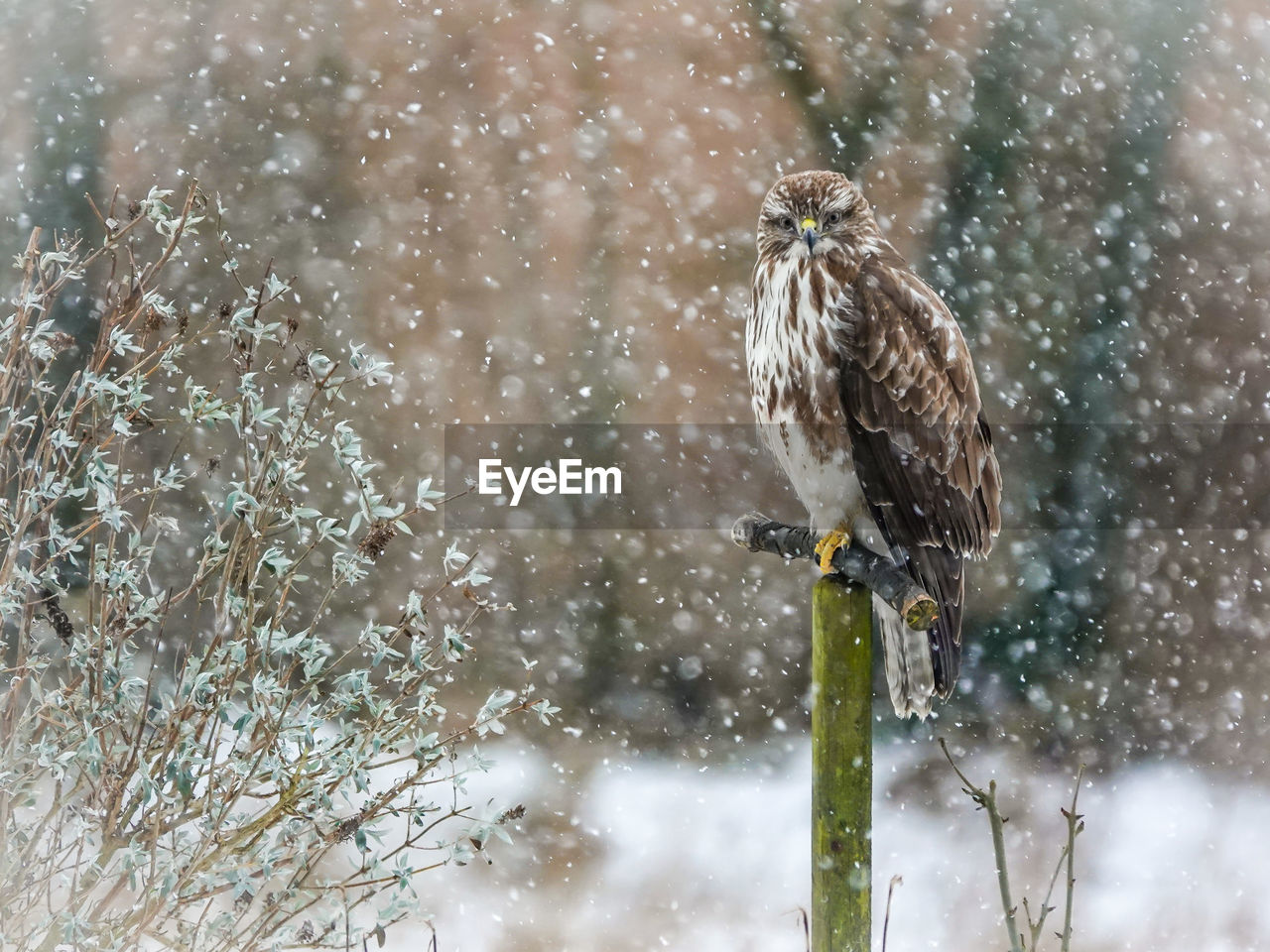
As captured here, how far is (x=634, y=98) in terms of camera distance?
235 centimetres

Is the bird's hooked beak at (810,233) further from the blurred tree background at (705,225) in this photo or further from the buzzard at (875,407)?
the blurred tree background at (705,225)

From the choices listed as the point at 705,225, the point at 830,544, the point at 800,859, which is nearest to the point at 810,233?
the point at 830,544

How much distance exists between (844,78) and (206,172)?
1.40 m

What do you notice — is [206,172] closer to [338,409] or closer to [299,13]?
[299,13]

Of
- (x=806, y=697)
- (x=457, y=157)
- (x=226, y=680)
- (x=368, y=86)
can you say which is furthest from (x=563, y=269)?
(x=226, y=680)

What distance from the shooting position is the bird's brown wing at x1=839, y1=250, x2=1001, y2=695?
1.28 meters

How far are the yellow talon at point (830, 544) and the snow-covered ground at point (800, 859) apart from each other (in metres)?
1.18

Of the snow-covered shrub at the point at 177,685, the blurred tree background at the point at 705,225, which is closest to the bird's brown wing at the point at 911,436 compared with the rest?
A: the snow-covered shrub at the point at 177,685

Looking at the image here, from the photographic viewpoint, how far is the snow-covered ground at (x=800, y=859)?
232 cm

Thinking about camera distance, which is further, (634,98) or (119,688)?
(634,98)

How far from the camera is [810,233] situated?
1314mm

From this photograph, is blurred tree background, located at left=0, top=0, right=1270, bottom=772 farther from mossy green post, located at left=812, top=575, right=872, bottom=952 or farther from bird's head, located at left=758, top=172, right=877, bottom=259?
mossy green post, located at left=812, top=575, right=872, bottom=952

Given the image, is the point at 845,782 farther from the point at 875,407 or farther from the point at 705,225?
the point at 705,225

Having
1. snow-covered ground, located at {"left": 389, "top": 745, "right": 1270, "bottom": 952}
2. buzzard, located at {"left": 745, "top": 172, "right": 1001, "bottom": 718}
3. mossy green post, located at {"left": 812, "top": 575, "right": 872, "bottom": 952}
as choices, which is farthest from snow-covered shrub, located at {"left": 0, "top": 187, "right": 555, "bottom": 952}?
snow-covered ground, located at {"left": 389, "top": 745, "right": 1270, "bottom": 952}
